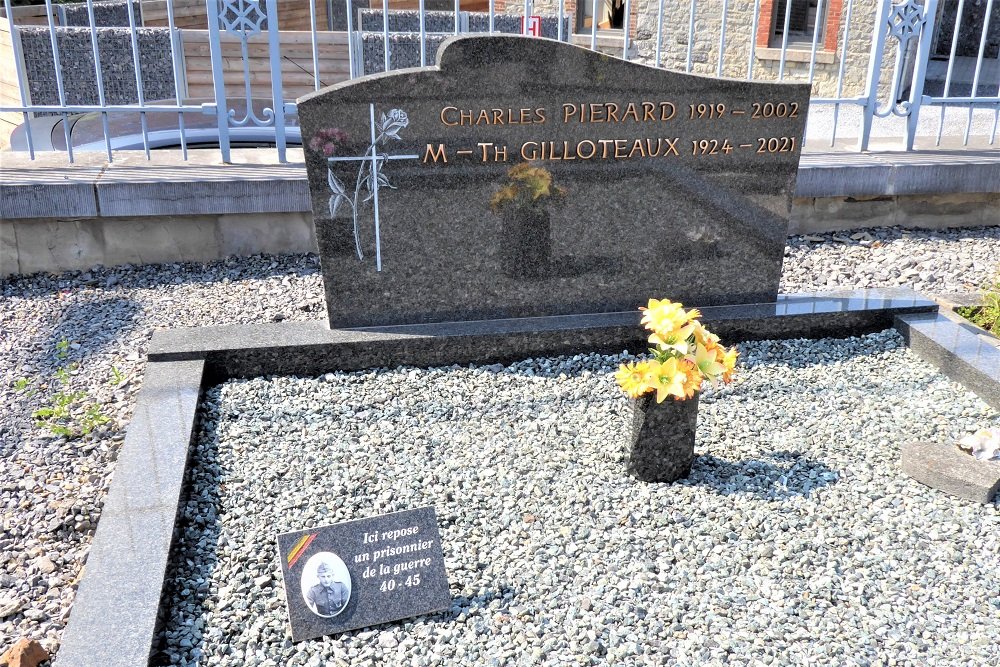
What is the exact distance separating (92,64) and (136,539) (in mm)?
7554

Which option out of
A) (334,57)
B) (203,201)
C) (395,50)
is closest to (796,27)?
(395,50)

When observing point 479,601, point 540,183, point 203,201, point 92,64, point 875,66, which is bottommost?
point 479,601

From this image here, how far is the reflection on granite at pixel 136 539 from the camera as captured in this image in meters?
2.26

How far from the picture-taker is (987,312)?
173 inches

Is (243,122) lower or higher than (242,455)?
higher

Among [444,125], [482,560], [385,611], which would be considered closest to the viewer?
[385,611]

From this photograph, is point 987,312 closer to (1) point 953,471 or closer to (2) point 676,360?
(1) point 953,471

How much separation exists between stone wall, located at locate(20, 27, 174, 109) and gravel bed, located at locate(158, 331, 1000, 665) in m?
6.09

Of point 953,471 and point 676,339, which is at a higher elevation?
point 676,339

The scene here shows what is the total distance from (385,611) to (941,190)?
15.6 feet

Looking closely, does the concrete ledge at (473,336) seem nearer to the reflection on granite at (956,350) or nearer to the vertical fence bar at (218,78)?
the reflection on granite at (956,350)

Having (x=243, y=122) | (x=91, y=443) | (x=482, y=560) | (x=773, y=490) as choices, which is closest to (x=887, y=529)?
(x=773, y=490)

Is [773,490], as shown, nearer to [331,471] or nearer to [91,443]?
[331,471]

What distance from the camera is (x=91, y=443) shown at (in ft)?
11.3
